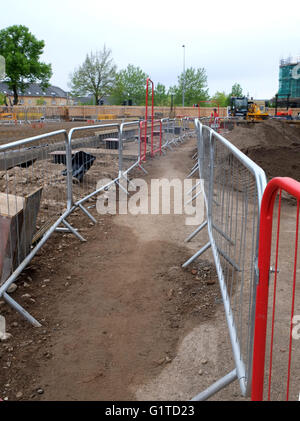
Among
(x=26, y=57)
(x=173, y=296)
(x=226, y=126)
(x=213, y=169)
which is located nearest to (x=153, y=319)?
(x=173, y=296)

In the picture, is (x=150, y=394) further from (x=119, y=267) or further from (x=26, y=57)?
(x=26, y=57)

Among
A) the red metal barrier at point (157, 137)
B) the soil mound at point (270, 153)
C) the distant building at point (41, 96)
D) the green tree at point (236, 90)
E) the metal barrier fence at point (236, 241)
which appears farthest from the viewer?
the green tree at point (236, 90)

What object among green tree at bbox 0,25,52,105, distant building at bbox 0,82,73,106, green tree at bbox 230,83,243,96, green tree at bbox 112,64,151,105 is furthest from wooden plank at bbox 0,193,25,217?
green tree at bbox 230,83,243,96

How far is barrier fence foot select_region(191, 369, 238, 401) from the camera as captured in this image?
267cm

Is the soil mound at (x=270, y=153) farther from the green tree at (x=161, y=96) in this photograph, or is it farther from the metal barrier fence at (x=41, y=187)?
the green tree at (x=161, y=96)

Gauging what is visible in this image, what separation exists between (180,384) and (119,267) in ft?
7.81

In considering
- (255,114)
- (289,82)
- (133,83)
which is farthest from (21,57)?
(289,82)

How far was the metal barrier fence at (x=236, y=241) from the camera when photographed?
2473 millimetres

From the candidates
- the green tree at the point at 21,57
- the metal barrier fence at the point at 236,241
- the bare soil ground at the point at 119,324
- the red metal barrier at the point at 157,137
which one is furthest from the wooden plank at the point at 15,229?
the green tree at the point at 21,57

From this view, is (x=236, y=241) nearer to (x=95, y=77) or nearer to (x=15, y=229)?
(x=15, y=229)

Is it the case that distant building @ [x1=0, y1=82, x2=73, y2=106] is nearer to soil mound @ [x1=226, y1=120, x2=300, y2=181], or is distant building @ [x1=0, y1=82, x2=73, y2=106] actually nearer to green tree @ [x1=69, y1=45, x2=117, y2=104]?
green tree @ [x1=69, y1=45, x2=117, y2=104]

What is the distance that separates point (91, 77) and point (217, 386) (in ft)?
256

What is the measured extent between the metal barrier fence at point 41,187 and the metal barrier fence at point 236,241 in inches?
80.4

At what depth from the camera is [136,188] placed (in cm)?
993
